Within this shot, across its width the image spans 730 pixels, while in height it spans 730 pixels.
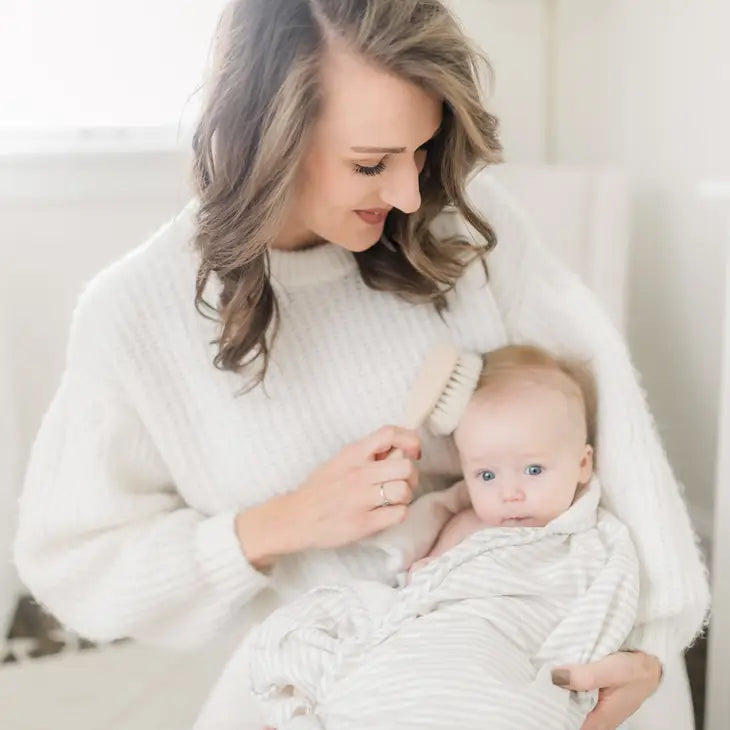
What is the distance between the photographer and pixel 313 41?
0.87 m

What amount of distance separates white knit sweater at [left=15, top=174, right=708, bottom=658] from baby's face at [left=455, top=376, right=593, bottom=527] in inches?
2.6

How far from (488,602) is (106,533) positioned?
41cm

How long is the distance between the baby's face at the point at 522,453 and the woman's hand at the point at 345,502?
0.22 feet

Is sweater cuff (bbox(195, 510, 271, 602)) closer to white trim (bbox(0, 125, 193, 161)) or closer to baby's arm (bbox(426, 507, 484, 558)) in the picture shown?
baby's arm (bbox(426, 507, 484, 558))

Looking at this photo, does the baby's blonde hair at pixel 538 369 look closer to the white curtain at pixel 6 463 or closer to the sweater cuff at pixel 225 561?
the sweater cuff at pixel 225 561

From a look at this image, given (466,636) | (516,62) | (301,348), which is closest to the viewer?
(466,636)

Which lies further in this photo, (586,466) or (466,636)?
(586,466)

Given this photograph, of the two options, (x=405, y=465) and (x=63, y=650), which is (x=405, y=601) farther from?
(x=63, y=650)

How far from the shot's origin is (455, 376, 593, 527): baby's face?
0.96 meters

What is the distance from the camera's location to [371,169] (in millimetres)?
917

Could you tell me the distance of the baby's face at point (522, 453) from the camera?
→ 3.15 feet

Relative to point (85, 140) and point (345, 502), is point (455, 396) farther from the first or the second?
point (85, 140)

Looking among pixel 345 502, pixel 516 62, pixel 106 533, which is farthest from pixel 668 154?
pixel 106 533

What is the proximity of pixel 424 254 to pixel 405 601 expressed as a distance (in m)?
0.38
